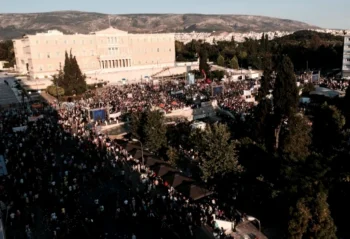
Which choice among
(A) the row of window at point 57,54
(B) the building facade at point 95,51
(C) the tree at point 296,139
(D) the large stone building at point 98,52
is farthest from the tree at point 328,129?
(A) the row of window at point 57,54

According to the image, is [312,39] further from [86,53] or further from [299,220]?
[299,220]

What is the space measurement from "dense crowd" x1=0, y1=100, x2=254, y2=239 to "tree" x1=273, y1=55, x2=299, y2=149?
9.53 metres

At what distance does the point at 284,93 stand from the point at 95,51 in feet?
165

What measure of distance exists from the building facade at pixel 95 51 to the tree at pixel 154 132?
40.0 m

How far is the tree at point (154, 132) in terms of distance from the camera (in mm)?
24250

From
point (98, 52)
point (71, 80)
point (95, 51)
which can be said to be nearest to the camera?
point (71, 80)

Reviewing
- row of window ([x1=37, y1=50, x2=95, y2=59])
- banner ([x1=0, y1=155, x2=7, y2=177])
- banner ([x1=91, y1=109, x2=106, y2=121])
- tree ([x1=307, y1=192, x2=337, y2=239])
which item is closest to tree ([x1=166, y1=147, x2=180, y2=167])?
banner ([x1=0, y1=155, x2=7, y2=177])

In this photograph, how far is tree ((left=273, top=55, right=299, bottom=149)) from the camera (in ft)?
77.1

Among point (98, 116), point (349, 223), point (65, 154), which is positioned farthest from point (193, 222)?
point (98, 116)

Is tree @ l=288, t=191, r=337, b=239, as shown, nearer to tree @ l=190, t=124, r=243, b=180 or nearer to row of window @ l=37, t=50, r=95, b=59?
tree @ l=190, t=124, r=243, b=180

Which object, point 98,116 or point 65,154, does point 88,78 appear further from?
point 65,154

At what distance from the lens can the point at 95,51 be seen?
67312 mm

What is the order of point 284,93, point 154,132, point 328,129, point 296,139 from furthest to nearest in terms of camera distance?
point 328,129 < point 154,132 < point 284,93 < point 296,139

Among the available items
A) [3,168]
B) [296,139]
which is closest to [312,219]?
[296,139]
